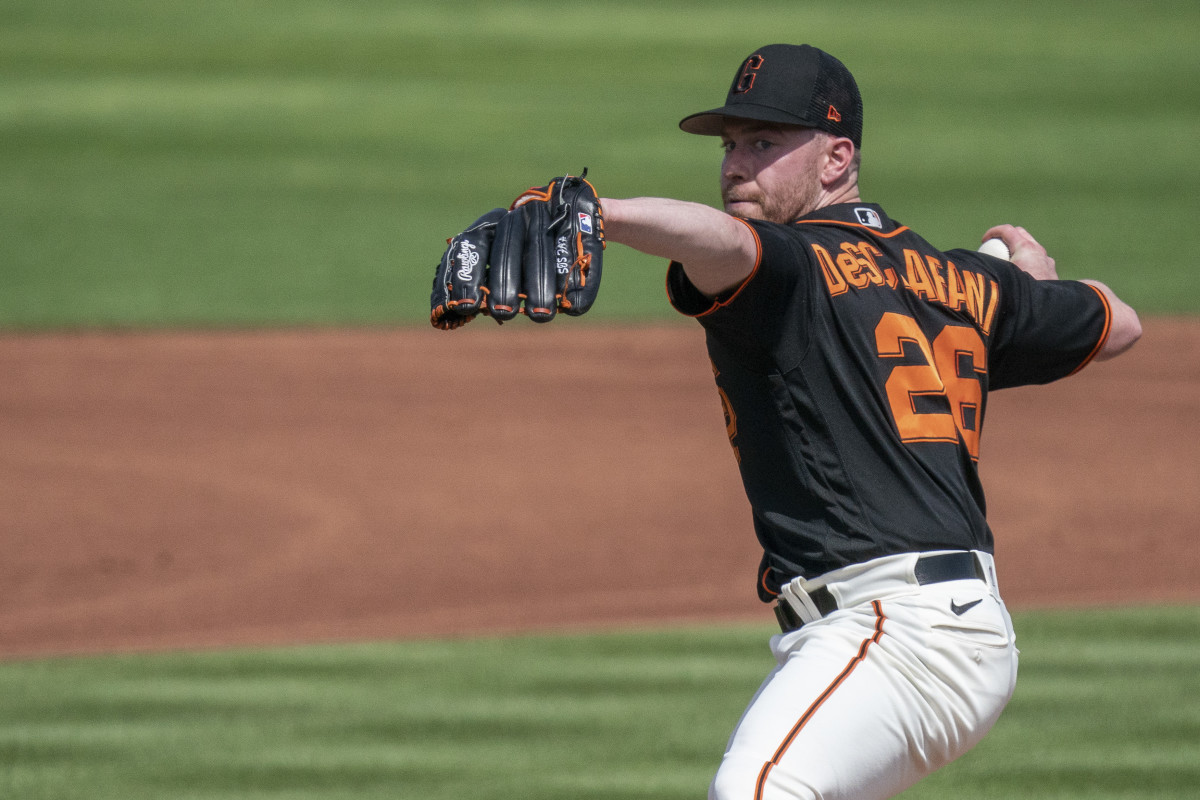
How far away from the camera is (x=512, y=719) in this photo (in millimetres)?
6004

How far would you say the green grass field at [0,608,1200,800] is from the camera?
534 cm

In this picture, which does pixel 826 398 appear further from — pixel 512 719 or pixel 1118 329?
pixel 512 719

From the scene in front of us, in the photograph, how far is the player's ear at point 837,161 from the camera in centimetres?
357

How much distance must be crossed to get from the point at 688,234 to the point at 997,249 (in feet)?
5.05

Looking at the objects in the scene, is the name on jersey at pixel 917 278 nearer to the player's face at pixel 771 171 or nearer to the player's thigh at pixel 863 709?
the player's face at pixel 771 171

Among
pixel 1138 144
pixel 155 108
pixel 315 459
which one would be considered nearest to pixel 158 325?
pixel 315 459

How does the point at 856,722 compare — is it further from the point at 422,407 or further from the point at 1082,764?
the point at 422,407

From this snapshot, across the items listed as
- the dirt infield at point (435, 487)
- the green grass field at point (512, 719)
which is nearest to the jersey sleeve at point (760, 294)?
the green grass field at point (512, 719)

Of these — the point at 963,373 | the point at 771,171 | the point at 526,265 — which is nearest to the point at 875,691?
the point at 963,373

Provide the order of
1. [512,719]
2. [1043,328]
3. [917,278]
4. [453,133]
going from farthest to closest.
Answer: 1. [453,133]
2. [512,719]
3. [1043,328]
4. [917,278]

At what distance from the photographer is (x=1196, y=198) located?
1898cm

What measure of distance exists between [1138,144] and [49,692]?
17.9 meters

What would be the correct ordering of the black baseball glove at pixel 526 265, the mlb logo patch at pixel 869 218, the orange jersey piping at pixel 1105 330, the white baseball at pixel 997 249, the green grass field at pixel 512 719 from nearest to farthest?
1. the black baseball glove at pixel 526 265
2. the mlb logo patch at pixel 869 218
3. the orange jersey piping at pixel 1105 330
4. the white baseball at pixel 997 249
5. the green grass field at pixel 512 719

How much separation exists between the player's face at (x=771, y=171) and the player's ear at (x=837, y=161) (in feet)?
0.12
